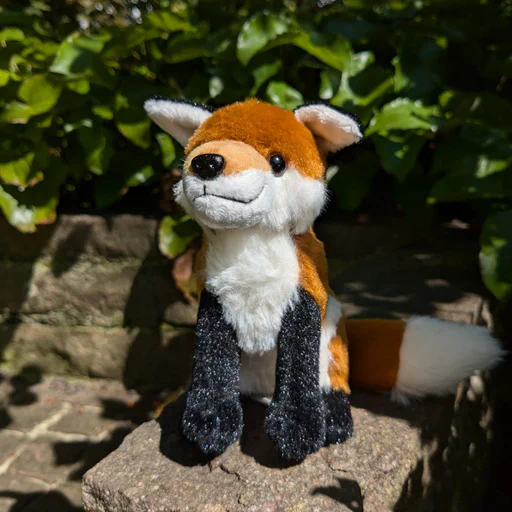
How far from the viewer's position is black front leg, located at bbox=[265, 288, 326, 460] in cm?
125

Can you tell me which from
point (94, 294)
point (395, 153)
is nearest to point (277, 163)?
point (395, 153)

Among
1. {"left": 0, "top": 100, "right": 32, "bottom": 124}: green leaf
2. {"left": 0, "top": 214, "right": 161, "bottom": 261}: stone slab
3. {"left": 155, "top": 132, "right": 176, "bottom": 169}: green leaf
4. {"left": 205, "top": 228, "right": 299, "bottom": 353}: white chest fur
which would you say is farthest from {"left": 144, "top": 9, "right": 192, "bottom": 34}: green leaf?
{"left": 205, "top": 228, "right": 299, "bottom": 353}: white chest fur

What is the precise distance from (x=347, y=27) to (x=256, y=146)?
178cm

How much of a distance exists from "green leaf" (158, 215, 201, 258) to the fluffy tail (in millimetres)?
1250

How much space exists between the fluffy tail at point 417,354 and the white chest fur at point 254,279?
0.42 meters

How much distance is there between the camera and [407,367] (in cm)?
154

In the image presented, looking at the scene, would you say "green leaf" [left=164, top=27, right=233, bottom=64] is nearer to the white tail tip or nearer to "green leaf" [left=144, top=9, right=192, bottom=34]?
"green leaf" [left=144, top=9, right=192, bottom=34]

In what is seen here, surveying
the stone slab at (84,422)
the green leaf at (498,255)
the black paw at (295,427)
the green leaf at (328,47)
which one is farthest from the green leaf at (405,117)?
the stone slab at (84,422)

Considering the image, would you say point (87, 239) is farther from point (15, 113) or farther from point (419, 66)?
point (419, 66)

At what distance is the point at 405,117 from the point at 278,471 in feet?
5.35

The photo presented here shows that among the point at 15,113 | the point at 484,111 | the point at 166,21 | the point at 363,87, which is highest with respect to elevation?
the point at 166,21

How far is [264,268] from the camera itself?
1.22 m

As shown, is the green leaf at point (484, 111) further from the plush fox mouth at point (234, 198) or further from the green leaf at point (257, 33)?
the plush fox mouth at point (234, 198)

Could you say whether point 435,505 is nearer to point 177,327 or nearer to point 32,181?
point 177,327
